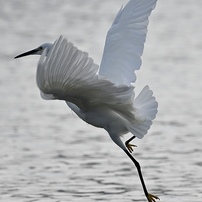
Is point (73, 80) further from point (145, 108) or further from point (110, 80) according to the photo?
point (110, 80)

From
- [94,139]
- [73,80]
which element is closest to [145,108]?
[73,80]

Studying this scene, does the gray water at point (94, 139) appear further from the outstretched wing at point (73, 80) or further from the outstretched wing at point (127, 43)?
the outstretched wing at point (73, 80)

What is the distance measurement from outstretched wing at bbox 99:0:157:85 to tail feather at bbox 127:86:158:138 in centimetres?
73

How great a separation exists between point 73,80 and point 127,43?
71.8 inches

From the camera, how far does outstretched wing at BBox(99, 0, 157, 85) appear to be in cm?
879

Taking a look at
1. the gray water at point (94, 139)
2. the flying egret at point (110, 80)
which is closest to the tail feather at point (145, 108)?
the flying egret at point (110, 80)

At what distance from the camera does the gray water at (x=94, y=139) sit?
9.18 m

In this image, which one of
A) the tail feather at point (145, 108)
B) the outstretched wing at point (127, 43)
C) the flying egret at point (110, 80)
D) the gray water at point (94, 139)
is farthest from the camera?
the gray water at point (94, 139)

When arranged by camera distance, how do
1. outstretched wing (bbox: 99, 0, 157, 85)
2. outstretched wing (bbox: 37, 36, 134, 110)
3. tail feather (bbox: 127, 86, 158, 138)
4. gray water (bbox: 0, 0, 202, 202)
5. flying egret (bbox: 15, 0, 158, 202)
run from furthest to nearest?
gray water (bbox: 0, 0, 202, 202)
outstretched wing (bbox: 99, 0, 157, 85)
tail feather (bbox: 127, 86, 158, 138)
flying egret (bbox: 15, 0, 158, 202)
outstretched wing (bbox: 37, 36, 134, 110)

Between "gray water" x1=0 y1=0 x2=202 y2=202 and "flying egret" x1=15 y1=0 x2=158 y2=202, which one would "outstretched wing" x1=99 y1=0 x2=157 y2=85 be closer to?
"flying egret" x1=15 y1=0 x2=158 y2=202

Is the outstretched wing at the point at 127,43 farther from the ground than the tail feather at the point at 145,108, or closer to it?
farther from the ground

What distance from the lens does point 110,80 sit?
835 cm

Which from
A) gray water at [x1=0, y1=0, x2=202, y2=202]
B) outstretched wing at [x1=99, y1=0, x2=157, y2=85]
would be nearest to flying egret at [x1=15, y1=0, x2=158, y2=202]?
outstretched wing at [x1=99, y1=0, x2=157, y2=85]

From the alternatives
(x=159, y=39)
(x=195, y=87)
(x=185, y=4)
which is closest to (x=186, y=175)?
(x=195, y=87)
